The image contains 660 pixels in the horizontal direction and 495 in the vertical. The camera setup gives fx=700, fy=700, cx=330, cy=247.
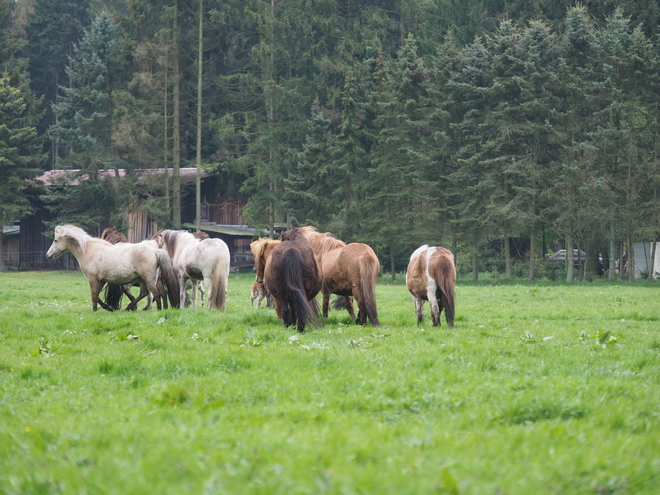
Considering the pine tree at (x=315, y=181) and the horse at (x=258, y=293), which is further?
the pine tree at (x=315, y=181)

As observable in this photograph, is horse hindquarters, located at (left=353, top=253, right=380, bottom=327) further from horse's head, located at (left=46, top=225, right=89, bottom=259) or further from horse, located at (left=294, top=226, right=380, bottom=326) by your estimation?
horse's head, located at (left=46, top=225, right=89, bottom=259)

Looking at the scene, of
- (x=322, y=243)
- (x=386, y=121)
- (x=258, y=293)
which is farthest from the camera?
(x=386, y=121)

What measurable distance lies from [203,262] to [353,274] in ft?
14.6

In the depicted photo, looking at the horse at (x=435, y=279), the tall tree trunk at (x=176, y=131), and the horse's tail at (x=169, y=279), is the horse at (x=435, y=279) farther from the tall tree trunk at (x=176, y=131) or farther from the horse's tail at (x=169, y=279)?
the tall tree trunk at (x=176, y=131)

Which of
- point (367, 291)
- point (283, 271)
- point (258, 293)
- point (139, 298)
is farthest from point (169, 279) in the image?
point (367, 291)

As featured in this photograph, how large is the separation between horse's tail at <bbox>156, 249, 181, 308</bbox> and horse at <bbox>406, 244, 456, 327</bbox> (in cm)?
Answer: 533

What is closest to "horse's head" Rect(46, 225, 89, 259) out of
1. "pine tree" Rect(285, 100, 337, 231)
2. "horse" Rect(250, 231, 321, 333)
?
"horse" Rect(250, 231, 321, 333)

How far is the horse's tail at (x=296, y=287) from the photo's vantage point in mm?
10617

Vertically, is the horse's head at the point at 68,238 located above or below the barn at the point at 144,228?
below

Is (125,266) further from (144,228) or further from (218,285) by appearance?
(144,228)

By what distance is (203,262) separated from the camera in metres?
15.1

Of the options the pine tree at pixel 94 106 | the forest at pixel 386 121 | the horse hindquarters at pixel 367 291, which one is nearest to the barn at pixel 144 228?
the forest at pixel 386 121

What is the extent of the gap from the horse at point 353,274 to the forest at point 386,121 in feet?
68.5

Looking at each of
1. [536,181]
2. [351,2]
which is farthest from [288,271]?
[351,2]
